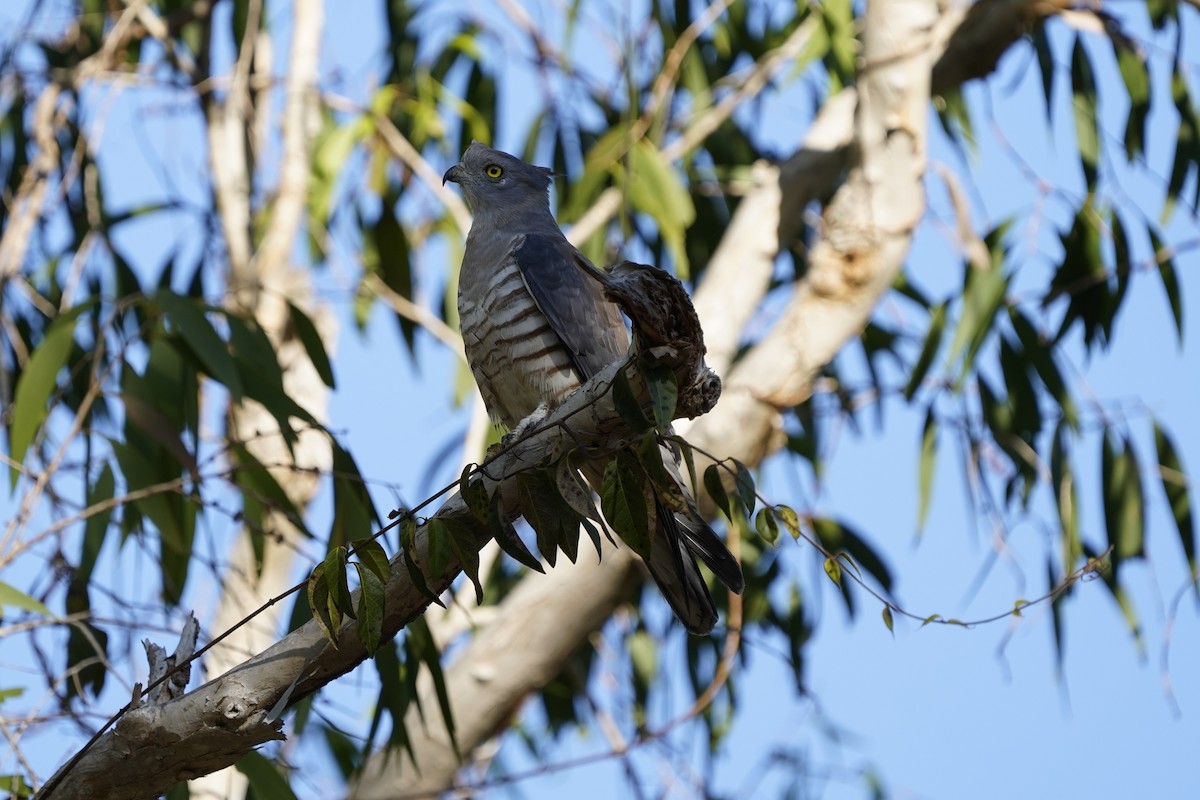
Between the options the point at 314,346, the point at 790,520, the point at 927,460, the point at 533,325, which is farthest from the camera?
the point at 927,460

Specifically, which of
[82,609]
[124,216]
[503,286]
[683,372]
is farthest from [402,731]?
[124,216]

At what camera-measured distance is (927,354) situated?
4.83 meters

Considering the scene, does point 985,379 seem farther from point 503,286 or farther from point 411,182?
point 503,286

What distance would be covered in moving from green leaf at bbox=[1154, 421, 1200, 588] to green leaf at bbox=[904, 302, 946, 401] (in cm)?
95

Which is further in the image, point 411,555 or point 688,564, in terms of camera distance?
point 688,564

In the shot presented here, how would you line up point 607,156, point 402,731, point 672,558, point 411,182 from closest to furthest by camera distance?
point 672,558, point 402,731, point 607,156, point 411,182

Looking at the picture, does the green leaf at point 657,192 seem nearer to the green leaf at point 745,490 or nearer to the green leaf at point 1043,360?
the green leaf at point 1043,360

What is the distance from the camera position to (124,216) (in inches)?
207

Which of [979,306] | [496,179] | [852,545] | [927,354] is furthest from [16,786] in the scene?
[852,545]

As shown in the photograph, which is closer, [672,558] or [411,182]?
[672,558]

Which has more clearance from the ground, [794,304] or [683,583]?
[794,304]

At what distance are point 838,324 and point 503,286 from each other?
1.56m

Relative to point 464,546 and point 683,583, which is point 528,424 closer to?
point 683,583

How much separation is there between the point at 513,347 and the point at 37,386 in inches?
45.9
